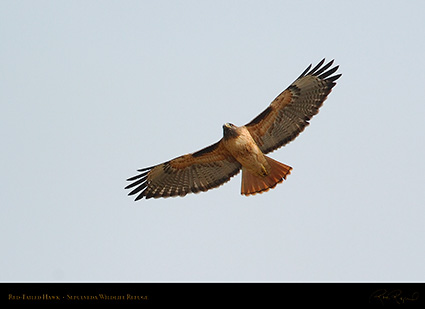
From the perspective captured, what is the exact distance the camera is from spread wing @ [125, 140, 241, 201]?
13492 mm

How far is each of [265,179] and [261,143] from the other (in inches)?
28.1

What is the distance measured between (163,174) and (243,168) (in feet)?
5.34

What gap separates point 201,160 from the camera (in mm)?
13469

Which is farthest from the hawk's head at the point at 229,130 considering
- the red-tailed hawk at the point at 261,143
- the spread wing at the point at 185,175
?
the spread wing at the point at 185,175

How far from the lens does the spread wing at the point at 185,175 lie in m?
13.5

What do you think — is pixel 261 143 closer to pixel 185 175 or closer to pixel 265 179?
pixel 265 179

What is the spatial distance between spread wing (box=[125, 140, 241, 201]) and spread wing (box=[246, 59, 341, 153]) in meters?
0.91

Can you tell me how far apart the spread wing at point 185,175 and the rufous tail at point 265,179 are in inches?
14.1
